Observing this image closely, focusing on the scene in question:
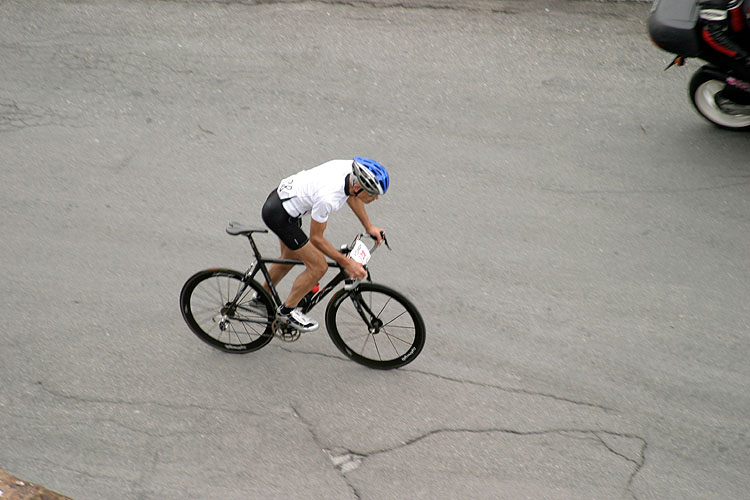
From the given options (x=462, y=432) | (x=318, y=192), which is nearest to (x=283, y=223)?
(x=318, y=192)

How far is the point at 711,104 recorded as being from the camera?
7543 millimetres

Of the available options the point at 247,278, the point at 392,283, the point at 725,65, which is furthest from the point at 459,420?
the point at 725,65

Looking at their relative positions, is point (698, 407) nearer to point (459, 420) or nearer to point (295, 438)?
point (459, 420)

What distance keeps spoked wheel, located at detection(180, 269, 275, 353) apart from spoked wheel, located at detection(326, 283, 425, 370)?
1.78 feet

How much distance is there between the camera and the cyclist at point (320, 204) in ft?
15.7

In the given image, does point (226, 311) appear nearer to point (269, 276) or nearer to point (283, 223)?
point (269, 276)

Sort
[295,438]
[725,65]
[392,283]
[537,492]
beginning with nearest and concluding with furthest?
1. [537,492]
2. [295,438]
3. [392,283]
4. [725,65]

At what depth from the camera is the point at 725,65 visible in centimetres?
715

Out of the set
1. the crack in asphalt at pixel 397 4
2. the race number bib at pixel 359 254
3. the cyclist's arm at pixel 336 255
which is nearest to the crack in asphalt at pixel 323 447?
the cyclist's arm at pixel 336 255

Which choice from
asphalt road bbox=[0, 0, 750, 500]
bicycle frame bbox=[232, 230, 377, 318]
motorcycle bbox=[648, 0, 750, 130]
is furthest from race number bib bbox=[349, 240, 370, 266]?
motorcycle bbox=[648, 0, 750, 130]

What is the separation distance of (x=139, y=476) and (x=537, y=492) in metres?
2.79

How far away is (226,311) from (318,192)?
4.65 feet

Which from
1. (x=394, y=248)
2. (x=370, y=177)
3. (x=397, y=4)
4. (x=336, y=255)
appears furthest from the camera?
(x=397, y=4)

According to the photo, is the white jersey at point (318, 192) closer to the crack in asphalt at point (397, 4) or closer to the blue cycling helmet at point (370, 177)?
the blue cycling helmet at point (370, 177)
